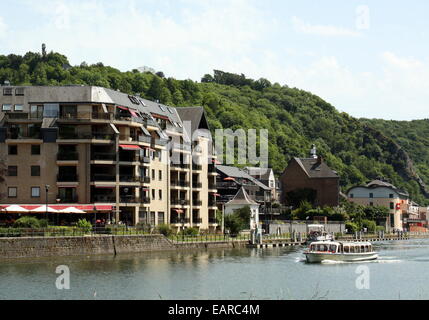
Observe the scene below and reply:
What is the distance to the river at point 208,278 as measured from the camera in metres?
53.5

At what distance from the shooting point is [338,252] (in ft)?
284

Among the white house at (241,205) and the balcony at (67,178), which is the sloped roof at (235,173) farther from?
the balcony at (67,178)

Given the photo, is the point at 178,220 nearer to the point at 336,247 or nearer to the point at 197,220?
the point at 197,220

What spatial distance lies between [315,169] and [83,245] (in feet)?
359

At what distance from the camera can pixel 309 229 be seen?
148 meters

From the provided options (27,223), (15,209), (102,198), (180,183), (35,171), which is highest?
(35,171)

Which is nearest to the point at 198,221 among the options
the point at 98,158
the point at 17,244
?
the point at 98,158

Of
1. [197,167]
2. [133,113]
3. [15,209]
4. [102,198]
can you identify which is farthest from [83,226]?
[197,167]

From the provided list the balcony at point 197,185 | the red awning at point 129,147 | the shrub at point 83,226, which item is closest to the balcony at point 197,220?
the balcony at point 197,185

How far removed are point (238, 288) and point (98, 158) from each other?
46090mm

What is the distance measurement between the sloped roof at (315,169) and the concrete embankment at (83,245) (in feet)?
291

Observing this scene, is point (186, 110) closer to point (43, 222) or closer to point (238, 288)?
point (43, 222)


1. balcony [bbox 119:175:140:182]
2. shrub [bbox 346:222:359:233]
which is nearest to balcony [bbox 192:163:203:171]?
balcony [bbox 119:175:140:182]

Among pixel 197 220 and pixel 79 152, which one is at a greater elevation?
pixel 79 152
